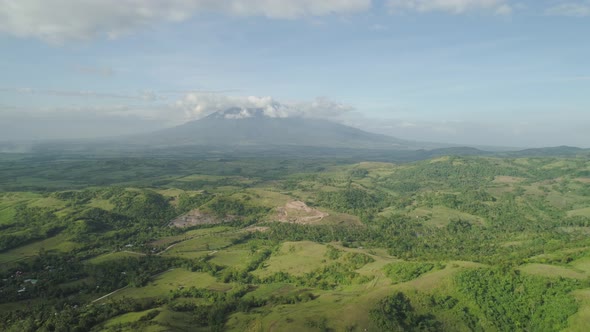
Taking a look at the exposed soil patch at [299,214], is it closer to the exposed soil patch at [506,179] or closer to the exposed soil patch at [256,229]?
the exposed soil patch at [256,229]

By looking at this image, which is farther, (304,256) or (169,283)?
(304,256)

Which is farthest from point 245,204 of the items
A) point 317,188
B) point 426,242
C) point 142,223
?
point 426,242

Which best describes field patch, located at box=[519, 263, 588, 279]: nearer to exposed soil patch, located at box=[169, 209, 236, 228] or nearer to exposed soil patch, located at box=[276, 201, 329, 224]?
exposed soil patch, located at box=[276, 201, 329, 224]

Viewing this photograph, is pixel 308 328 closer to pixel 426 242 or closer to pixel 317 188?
pixel 426 242

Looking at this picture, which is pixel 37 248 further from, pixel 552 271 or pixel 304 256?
pixel 552 271

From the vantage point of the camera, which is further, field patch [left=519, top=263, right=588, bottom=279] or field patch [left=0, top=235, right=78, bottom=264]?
field patch [left=0, top=235, right=78, bottom=264]

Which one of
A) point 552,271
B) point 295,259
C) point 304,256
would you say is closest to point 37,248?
point 295,259

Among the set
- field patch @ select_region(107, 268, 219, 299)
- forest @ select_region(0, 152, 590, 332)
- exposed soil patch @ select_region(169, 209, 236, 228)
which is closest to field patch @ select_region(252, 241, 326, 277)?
forest @ select_region(0, 152, 590, 332)
